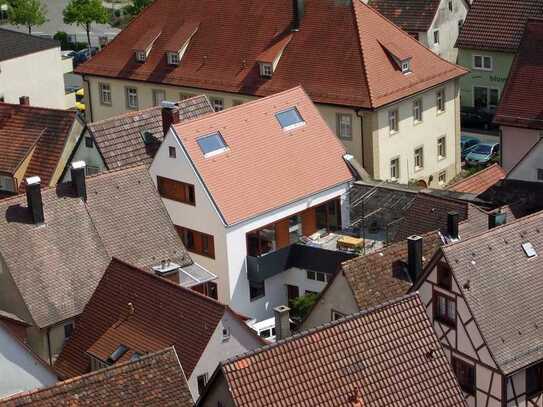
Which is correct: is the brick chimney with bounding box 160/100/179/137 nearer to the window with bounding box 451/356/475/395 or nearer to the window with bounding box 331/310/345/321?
the window with bounding box 331/310/345/321

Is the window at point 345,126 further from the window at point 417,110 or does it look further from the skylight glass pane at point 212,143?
the skylight glass pane at point 212,143

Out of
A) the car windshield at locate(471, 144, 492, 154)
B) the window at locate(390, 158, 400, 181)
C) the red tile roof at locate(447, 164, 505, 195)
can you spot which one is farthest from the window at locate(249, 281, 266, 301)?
the car windshield at locate(471, 144, 492, 154)

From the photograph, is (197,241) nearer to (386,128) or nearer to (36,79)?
(386,128)

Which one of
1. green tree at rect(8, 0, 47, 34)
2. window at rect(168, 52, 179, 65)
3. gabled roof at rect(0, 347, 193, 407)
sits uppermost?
gabled roof at rect(0, 347, 193, 407)

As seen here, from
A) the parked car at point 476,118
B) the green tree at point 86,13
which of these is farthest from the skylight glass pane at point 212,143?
the green tree at point 86,13

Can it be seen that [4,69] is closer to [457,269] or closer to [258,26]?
[258,26]

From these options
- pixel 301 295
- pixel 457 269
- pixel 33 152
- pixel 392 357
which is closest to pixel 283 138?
pixel 301 295

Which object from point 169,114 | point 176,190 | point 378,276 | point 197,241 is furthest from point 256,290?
point 378,276

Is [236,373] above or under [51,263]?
above
